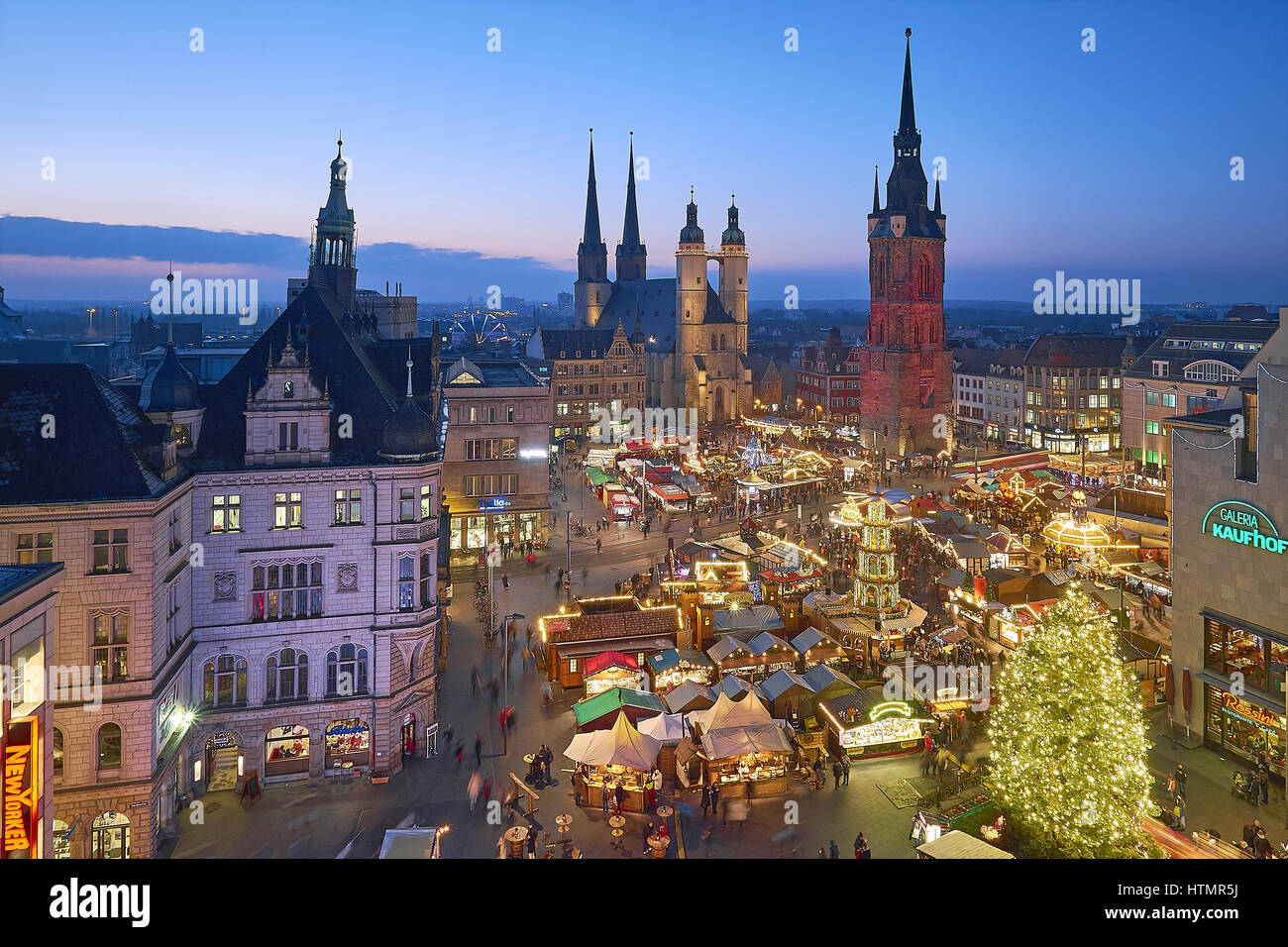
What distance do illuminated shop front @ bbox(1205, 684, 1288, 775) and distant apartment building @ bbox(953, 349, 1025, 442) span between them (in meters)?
68.6

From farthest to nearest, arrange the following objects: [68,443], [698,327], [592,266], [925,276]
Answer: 1. [592,266]
2. [698,327]
3. [925,276]
4. [68,443]

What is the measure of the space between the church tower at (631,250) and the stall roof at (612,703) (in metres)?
104

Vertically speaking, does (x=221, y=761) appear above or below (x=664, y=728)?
below

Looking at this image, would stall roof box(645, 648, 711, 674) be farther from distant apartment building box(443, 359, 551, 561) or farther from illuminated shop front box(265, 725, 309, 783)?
distant apartment building box(443, 359, 551, 561)

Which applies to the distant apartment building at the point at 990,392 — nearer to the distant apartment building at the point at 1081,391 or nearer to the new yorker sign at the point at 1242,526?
the distant apartment building at the point at 1081,391

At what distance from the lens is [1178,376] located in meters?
65.4

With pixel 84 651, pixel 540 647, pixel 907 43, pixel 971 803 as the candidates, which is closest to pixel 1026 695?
pixel 971 803

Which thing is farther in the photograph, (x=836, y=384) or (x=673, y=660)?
(x=836, y=384)

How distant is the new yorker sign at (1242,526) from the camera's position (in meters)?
22.1

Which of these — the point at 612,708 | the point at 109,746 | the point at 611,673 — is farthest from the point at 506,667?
the point at 109,746

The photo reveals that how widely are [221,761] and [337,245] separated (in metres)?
23.1

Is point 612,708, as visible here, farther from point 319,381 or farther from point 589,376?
point 589,376

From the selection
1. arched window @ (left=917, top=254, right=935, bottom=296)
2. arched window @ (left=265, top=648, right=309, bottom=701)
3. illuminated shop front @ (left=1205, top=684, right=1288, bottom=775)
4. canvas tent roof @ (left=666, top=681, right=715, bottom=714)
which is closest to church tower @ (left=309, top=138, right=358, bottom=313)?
arched window @ (left=265, top=648, right=309, bottom=701)

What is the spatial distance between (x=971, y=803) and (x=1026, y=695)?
4347 mm
